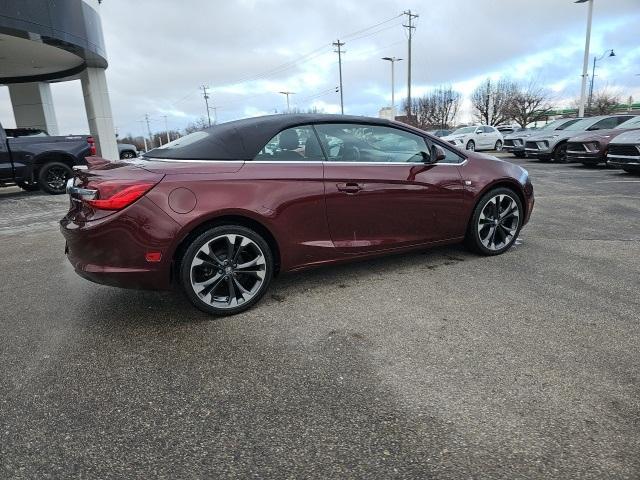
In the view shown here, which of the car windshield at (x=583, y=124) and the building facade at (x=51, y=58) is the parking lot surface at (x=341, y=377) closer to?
the building facade at (x=51, y=58)

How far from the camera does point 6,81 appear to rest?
813 inches

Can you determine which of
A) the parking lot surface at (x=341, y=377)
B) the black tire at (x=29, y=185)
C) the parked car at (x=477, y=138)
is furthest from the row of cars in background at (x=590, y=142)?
the black tire at (x=29, y=185)

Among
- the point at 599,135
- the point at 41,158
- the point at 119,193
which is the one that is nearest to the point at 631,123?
the point at 599,135

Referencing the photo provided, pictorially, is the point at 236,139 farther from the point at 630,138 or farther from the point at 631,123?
the point at 631,123

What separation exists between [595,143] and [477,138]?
425 inches

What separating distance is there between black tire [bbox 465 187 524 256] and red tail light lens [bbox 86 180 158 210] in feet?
10.2

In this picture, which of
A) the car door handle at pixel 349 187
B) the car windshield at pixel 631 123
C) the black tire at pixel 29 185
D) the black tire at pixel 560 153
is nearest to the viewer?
the car door handle at pixel 349 187

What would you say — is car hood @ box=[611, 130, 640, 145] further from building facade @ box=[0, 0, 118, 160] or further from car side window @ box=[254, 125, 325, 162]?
building facade @ box=[0, 0, 118, 160]

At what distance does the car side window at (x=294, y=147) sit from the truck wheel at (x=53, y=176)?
8.24m

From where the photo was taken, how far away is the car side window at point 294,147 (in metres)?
3.60

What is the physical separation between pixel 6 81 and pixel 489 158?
2330 centimetres

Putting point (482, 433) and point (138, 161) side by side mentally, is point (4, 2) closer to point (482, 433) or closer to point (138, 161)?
point (138, 161)

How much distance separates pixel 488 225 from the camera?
474 centimetres

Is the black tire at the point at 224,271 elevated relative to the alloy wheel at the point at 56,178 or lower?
lower
